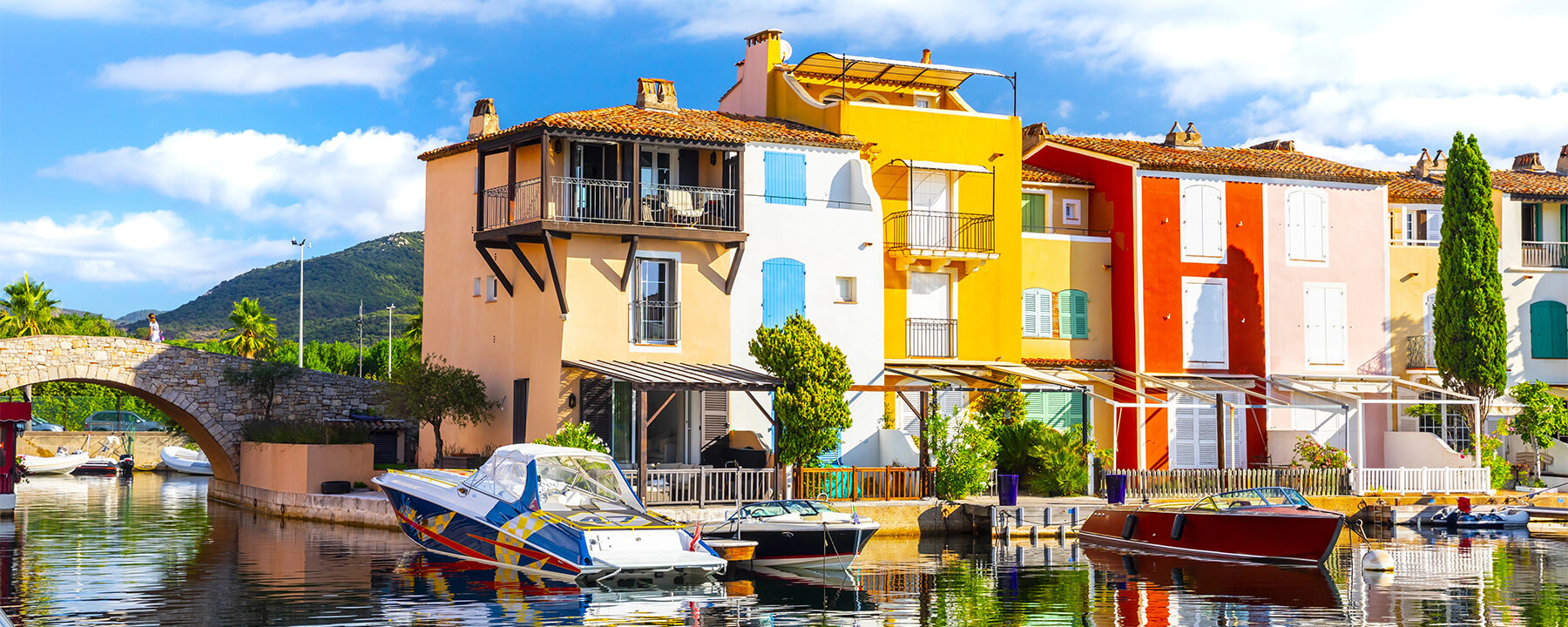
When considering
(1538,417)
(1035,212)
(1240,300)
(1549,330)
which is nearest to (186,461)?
(1035,212)

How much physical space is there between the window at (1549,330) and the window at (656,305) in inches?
961

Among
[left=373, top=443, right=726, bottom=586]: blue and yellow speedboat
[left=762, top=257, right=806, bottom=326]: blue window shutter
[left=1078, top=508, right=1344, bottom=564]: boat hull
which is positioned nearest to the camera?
[left=373, top=443, right=726, bottom=586]: blue and yellow speedboat

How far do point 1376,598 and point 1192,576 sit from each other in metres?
3.47

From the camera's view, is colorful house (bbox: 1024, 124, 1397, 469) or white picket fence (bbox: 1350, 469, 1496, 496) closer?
white picket fence (bbox: 1350, 469, 1496, 496)

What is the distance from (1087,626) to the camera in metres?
18.2

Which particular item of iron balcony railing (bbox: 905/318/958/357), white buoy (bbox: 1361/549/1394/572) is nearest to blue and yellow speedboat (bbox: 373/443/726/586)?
white buoy (bbox: 1361/549/1394/572)

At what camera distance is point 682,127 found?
3152 cm

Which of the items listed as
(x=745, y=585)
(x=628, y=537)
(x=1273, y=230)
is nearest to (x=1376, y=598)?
(x=745, y=585)

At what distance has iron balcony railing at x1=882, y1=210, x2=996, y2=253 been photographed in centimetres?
3466

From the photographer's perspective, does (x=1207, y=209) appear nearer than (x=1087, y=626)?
No

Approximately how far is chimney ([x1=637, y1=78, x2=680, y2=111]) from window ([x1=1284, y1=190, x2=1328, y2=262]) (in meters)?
15.8

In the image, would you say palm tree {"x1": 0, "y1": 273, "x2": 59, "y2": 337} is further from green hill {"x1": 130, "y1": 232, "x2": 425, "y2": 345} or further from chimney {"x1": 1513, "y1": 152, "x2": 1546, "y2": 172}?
green hill {"x1": 130, "y1": 232, "x2": 425, "y2": 345}

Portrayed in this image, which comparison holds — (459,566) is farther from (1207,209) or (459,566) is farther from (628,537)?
(1207,209)

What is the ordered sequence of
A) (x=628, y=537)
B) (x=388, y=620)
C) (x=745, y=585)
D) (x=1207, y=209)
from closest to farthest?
(x=388, y=620) → (x=628, y=537) → (x=745, y=585) → (x=1207, y=209)
